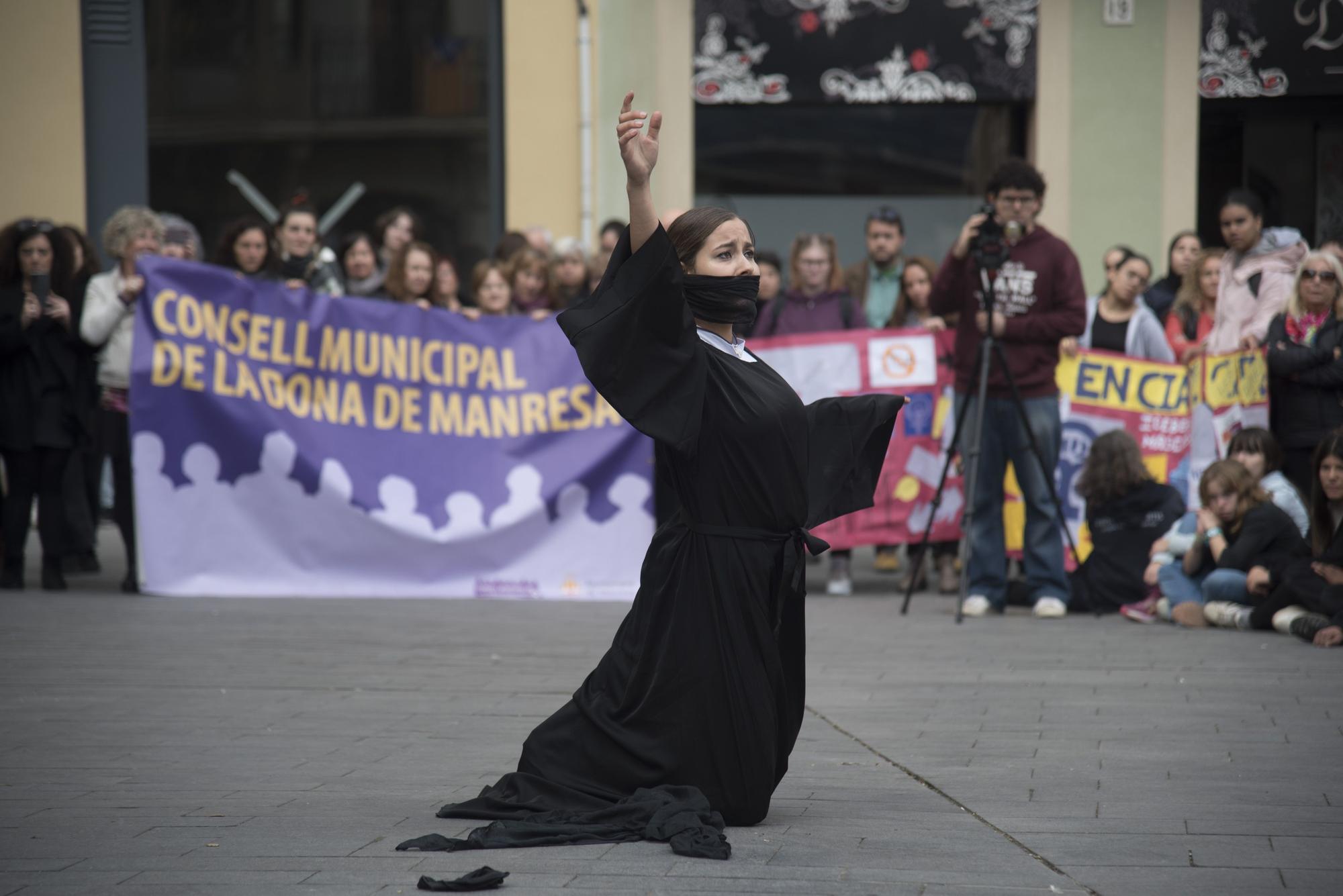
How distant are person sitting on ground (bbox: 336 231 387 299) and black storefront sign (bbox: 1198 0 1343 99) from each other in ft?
26.9

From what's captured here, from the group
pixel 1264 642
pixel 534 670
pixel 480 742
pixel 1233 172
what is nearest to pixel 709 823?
pixel 480 742

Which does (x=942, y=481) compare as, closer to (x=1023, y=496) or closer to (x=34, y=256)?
(x=1023, y=496)

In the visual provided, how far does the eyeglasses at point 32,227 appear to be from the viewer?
1052cm

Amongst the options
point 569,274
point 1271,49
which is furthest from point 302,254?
point 1271,49

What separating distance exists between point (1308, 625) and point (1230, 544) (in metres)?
0.84

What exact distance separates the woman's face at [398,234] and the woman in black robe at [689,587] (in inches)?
277

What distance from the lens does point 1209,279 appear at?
10.7 m

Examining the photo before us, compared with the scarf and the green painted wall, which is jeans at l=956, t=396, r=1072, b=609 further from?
the green painted wall

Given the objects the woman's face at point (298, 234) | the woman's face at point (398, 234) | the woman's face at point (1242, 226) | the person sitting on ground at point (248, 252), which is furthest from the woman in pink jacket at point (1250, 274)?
the person sitting on ground at point (248, 252)

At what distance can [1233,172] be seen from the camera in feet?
51.4

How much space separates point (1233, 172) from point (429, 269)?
829 cm

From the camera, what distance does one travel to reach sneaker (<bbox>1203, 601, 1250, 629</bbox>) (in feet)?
29.1

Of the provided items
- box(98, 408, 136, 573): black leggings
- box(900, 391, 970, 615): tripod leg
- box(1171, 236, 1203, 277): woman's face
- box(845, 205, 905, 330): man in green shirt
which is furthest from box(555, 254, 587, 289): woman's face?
box(1171, 236, 1203, 277): woman's face

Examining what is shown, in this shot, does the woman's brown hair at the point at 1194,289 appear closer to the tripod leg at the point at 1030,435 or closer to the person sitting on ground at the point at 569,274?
the tripod leg at the point at 1030,435
